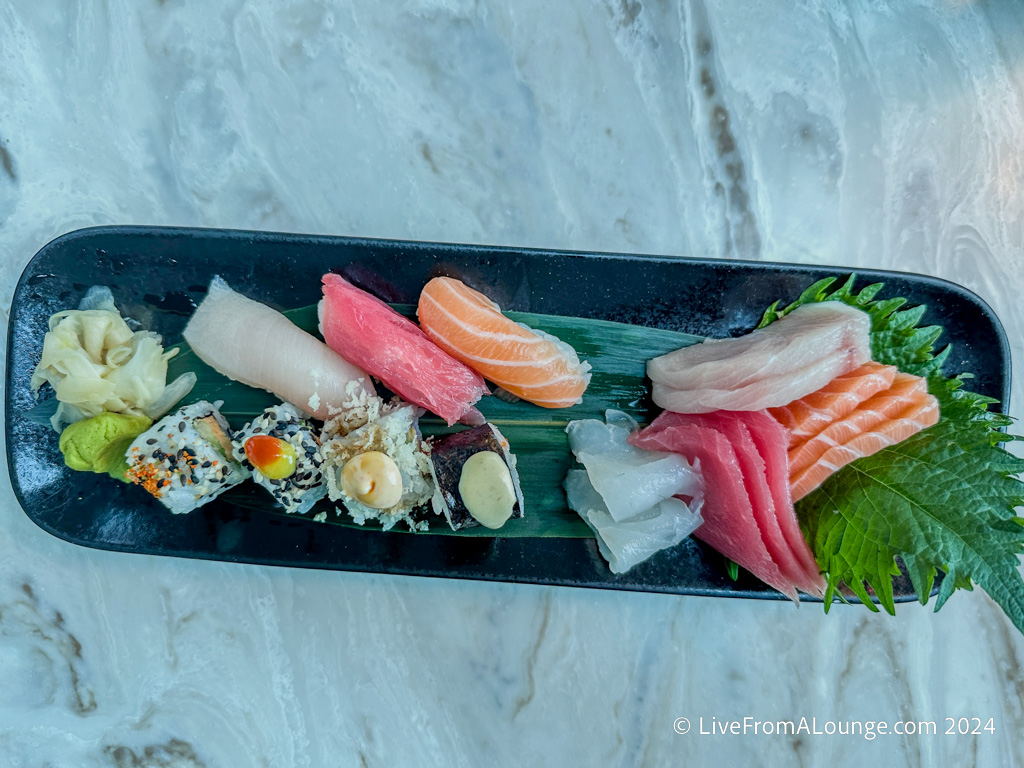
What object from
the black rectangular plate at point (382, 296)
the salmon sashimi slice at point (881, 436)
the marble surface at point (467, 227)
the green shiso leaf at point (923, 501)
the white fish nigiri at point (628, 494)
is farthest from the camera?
the marble surface at point (467, 227)

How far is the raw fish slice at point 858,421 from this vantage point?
7.47 ft

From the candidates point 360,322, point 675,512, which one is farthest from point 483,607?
point 360,322

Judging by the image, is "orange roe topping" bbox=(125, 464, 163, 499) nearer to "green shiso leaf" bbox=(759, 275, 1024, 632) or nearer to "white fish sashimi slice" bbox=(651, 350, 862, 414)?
"white fish sashimi slice" bbox=(651, 350, 862, 414)

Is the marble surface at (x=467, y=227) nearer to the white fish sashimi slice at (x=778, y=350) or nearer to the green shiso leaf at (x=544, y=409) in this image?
the green shiso leaf at (x=544, y=409)

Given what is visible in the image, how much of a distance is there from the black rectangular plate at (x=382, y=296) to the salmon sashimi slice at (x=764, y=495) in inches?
8.3

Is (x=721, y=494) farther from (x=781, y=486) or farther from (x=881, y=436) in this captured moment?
(x=881, y=436)

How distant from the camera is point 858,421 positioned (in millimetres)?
2273

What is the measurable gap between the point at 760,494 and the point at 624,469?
0.54 meters

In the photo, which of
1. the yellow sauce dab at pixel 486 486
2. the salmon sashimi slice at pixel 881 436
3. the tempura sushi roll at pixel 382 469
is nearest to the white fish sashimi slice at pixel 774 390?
the salmon sashimi slice at pixel 881 436

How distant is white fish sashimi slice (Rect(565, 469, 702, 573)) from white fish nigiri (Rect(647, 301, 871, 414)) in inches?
17.4

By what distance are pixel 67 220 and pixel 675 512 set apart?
330 cm

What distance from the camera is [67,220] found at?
9.59 ft

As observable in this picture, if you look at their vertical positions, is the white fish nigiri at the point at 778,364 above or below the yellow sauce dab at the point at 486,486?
above

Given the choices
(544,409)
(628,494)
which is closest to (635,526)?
(628,494)
